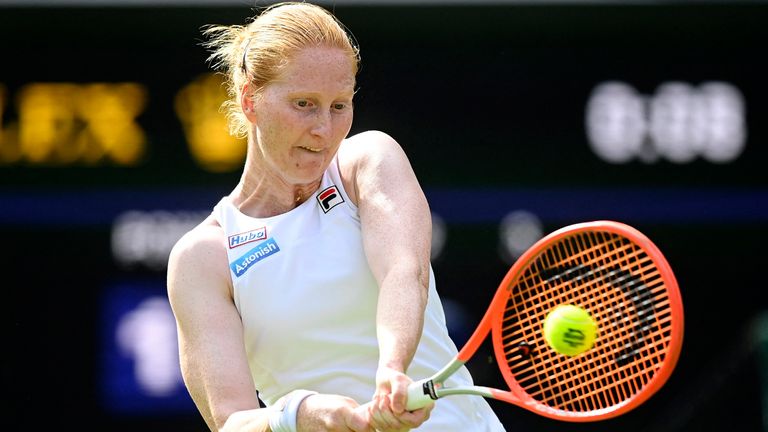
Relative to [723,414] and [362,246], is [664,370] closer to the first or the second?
[362,246]

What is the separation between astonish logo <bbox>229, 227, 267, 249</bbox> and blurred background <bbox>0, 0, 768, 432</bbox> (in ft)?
12.3

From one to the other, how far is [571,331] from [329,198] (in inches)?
23.9

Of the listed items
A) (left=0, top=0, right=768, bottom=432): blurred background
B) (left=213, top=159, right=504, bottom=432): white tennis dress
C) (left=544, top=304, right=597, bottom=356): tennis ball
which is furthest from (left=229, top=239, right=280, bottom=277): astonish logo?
(left=0, top=0, right=768, bottom=432): blurred background

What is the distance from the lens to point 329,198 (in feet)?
10.8

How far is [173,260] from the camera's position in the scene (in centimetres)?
326

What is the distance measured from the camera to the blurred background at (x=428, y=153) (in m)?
7.02

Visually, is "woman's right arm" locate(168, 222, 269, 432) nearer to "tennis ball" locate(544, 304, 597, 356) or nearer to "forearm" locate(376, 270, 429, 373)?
"forearm" locate(376, 270, 429, 373)

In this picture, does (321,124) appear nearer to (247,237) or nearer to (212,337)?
(247,237)

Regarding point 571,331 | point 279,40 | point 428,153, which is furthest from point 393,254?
point 428,153

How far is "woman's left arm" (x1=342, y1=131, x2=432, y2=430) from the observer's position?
2.89m

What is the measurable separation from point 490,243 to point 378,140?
153 inches

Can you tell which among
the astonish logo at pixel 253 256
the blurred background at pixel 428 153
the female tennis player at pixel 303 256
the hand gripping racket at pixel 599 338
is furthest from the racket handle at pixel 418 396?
the blurred background at pixel 428 153

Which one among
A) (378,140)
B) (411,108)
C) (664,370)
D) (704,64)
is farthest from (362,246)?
(704,64)

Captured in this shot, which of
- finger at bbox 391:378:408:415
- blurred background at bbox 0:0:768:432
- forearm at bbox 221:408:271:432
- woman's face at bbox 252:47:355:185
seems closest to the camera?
finger at bbox 391:378:408:415
